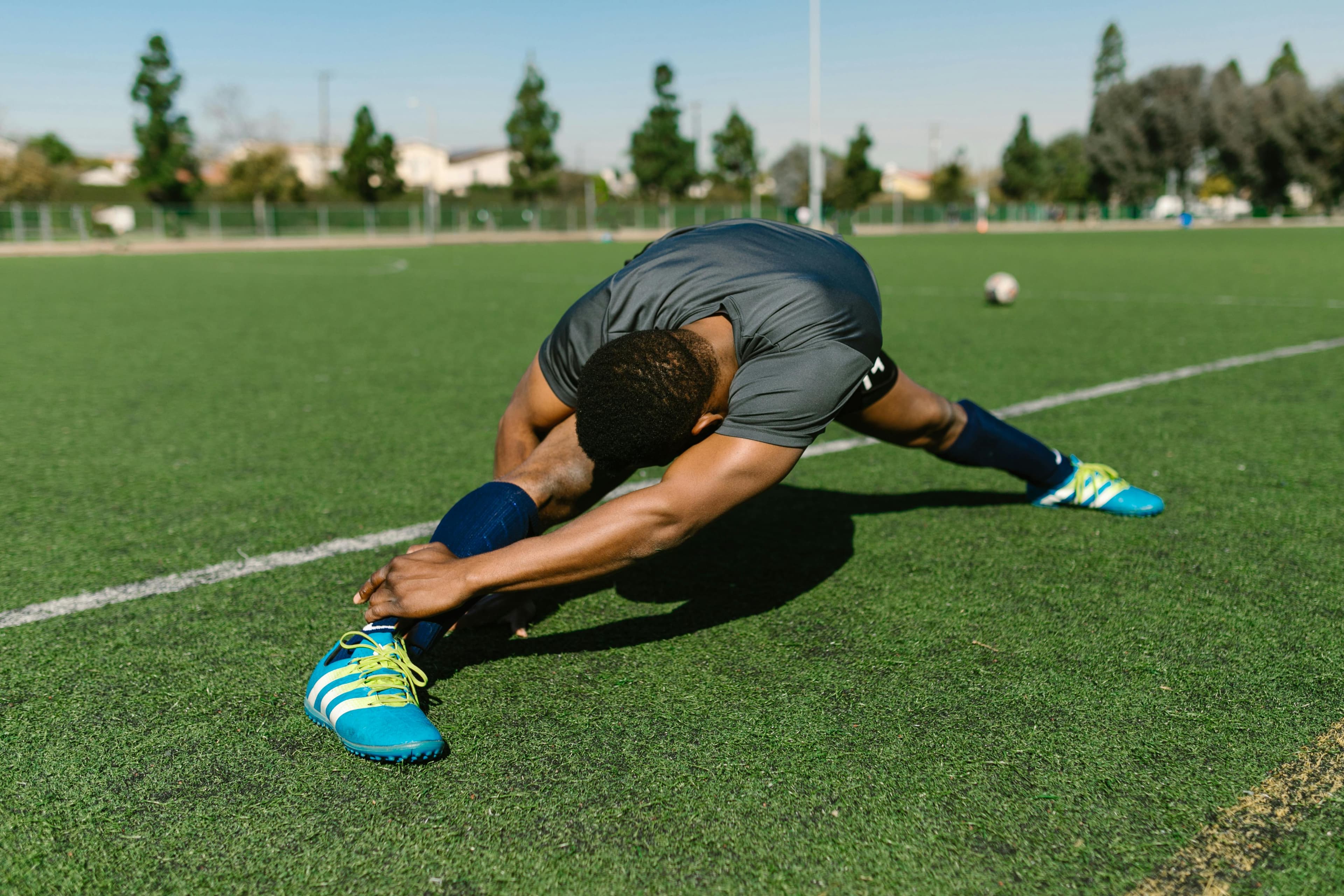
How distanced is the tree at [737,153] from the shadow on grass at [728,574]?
6278 centimetres

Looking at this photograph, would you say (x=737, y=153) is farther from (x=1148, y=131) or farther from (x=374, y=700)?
(x=374, y=700)

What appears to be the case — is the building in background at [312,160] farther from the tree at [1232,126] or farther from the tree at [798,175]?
the tree at [1232,126]

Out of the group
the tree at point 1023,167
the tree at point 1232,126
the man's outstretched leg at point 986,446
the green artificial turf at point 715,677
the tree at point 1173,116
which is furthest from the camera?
the tree at point 1023,167

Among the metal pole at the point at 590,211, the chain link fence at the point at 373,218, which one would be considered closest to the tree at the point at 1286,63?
the chain link fence at the point at 373,218

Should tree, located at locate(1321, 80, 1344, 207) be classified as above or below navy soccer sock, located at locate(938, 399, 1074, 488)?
above

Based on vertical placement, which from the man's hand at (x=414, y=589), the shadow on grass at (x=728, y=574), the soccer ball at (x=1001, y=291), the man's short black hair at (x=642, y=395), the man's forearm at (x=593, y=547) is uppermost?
the soccer ball at (x=1001, y=291)

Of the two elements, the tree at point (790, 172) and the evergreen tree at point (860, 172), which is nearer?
the evergreen tree at point (860, 172)

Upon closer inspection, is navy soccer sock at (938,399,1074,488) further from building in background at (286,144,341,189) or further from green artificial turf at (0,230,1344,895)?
building in background at (286,144,341,189)

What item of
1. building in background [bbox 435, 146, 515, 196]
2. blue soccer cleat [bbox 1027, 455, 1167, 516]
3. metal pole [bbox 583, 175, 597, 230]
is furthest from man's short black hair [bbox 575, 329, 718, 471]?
building in background [bbox 435, 146, 515, 196]

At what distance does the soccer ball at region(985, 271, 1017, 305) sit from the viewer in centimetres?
1117

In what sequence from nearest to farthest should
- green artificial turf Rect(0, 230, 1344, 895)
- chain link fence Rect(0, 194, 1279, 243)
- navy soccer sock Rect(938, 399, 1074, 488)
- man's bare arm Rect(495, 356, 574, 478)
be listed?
green artificial turf Rect(0, 230, 1344, 895), man's bare arm Rect(495, 356, 574, 478), navy soccer sock Rect(938, 399, 1074, 488), chain link fence Rect(0, 194, 1279, 243)

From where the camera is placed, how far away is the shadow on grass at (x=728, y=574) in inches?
102

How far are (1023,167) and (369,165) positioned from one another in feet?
166

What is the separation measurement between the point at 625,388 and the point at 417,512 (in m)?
1.97
